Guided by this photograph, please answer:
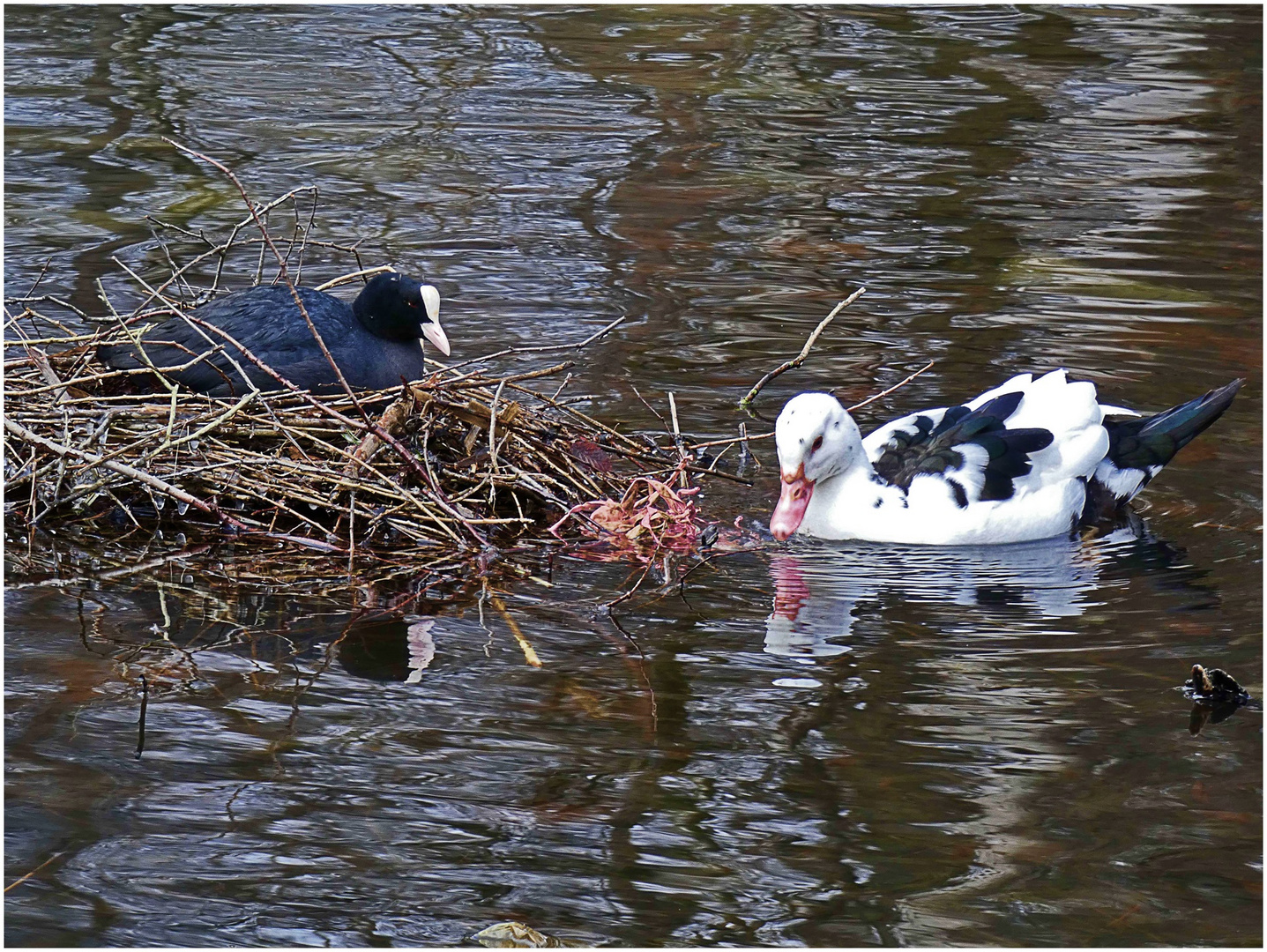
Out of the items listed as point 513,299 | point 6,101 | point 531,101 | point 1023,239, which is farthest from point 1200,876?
point 6,101

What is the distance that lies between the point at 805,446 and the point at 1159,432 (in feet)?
5.43

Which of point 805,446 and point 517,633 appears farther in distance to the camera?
point 805,446

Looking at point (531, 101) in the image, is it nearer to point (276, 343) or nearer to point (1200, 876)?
point (276, 343)

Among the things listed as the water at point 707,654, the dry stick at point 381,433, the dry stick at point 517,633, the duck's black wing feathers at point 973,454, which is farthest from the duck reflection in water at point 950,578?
the dry stick at point 381,433

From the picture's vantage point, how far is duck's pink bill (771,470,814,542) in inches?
261

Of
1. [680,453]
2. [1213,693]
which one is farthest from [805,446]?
[1213,693]

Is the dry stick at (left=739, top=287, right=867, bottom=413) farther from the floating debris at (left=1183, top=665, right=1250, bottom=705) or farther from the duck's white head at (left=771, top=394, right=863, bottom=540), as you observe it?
the floating debris at (left=1183, top=665, right=1250, bottom=705)

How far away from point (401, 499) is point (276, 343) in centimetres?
94

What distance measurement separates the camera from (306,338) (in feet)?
23.3

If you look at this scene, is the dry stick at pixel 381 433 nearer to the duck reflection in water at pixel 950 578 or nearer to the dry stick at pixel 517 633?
the dry stick at pixel 517 633

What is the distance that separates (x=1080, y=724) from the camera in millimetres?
5320

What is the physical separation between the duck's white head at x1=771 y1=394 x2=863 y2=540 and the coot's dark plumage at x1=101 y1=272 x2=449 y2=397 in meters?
1.50

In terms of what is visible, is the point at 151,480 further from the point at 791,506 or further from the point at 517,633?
the point at 791,506

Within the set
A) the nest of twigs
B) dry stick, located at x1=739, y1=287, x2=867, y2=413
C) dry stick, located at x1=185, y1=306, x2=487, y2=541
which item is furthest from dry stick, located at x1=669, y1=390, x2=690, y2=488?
dry stick, located at x1=185, y1=306, x2=487, y2=541
